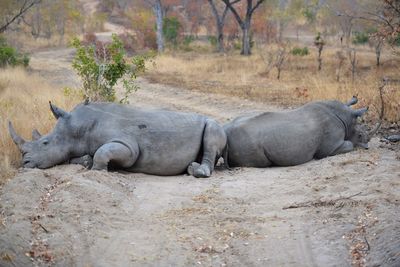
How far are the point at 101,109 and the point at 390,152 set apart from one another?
454 centimetres

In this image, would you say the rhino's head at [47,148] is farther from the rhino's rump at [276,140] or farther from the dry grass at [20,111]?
the rhino's rump at [276,140]

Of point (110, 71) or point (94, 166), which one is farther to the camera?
point (110, 71)

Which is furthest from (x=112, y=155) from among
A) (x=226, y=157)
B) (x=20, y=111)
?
(x=20, y=111)

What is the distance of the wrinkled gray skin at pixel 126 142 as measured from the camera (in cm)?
810

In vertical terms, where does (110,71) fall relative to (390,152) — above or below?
above

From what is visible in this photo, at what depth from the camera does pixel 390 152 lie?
31.1ft

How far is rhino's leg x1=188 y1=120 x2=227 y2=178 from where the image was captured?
8633mm

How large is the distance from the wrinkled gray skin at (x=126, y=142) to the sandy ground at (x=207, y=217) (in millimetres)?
231

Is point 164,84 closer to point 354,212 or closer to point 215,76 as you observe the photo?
point 215,76

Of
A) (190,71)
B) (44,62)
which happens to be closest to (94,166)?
(190,71)

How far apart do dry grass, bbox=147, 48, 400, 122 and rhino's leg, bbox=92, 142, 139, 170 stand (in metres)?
6.18

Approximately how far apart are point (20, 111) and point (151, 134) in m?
3.58

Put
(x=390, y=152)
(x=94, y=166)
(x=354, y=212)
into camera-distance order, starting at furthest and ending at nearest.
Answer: (x=390, y=152) < (x=94, y=166) < (x=354, y=212)

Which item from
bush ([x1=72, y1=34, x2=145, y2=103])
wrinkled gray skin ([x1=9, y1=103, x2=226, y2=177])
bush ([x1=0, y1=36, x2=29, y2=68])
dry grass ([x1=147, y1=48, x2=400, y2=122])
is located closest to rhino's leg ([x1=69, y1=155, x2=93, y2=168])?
wrinkled gray skin ([x1=9, y1=103, x2=226, y2=177])
